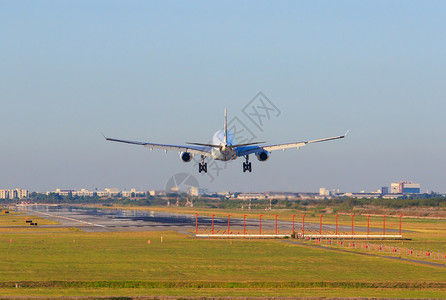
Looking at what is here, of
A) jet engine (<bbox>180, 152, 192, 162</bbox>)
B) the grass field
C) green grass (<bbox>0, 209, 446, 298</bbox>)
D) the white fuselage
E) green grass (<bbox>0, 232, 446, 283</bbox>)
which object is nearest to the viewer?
green grass (<bbox>0, 209, 446, 298</bbox>)

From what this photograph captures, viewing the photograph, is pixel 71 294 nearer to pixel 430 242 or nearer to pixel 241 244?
Result: pixel 241 244

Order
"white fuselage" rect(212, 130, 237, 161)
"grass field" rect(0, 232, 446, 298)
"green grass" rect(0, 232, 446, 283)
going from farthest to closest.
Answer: "white fuselage" rect(212, 130, 237, 161)
"green grass" rect(0, 232, 446, 283)
"grass field" rect(0, 232, 446, 298)

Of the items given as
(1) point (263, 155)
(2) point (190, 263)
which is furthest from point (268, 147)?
(2) point (190, 263)

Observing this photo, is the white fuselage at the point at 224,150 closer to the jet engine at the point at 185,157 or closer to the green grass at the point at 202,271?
the jet engine at the point at 185,157

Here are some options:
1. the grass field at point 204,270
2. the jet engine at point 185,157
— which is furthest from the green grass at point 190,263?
the jet engine at point 185,157

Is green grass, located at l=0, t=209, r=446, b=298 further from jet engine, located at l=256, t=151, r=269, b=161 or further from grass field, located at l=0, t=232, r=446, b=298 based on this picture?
jet engine, located at l=256, t=151, r=269, b=161

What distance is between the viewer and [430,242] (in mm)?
94312

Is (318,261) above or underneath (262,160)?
underneath

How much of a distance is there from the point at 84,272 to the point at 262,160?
35.6 meters

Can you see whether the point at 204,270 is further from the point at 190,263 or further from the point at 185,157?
the point at 185,157

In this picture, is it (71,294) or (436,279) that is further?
(436,279)

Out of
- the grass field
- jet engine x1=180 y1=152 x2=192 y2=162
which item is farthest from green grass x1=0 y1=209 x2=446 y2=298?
jet engine x1=180 y1=152 x2=192 y2=162

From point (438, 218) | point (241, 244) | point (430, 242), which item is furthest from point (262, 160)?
point (438, 218)

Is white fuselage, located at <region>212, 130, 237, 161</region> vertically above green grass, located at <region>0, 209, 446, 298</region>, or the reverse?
white fuselage, located at <region>212, 130, 237, 161</region>
